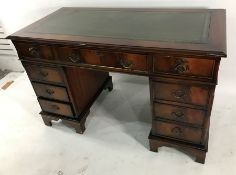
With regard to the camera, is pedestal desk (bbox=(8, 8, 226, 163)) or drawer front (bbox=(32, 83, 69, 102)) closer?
pedestal desk (bbox=(8, 8, 226, 163))

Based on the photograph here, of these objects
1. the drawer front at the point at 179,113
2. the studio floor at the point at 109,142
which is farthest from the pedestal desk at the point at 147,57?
the studio floor at the point at 109,142

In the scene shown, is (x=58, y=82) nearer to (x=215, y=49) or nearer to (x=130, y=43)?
(x=130, y=43)

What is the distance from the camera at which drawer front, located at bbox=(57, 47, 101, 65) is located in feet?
4.12

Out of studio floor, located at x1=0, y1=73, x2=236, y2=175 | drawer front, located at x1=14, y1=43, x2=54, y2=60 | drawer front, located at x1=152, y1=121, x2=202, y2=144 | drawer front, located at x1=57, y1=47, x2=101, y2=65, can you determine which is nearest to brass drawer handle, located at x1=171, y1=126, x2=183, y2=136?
drawer front, located at x1=152, y1=121, x2=202, y2=144

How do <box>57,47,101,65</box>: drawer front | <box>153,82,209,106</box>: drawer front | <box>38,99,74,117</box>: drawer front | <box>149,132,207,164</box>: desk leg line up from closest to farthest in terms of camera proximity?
<box>153,82,209,106</box>: drawer front < <box>57,47,101,65</box>: drawer front < <box>149,132,207,164</box>: desk leg < <box>38,99,74,117</box>: drawer front

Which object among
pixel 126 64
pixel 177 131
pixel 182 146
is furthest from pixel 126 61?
pixel 182 146

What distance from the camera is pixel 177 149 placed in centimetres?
152

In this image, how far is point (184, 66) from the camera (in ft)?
3.55

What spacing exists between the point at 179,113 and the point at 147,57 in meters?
0.36

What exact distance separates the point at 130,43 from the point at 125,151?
28.7 inches

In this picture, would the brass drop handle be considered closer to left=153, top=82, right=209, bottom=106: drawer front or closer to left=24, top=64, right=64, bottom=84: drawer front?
left=153, top=82, right=209, bottom=106: drawer front

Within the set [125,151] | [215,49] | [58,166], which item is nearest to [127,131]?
[125,151]

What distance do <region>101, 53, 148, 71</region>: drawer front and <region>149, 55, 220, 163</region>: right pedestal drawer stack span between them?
6 cm

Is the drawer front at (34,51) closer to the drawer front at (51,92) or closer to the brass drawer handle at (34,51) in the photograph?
the brass drawer handle at (34,51)
